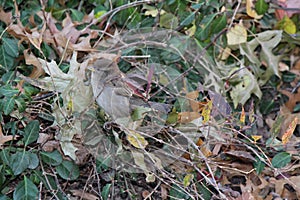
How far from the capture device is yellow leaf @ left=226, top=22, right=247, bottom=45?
5.06 feet

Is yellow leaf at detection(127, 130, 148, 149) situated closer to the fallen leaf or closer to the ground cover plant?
the ground cover plant

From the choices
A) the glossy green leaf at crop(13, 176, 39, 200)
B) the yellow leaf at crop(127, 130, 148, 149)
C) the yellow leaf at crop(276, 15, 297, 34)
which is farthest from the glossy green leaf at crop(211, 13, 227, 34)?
the glossy green leaf at crop(13, 176, 39, 200)

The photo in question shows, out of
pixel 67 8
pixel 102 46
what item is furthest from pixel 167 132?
pixel 67 8

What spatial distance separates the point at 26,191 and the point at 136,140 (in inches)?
10.3

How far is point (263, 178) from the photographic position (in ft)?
4.30

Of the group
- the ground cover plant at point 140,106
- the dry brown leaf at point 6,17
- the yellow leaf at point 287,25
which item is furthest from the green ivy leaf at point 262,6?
the dry brown leaf at point 6,17

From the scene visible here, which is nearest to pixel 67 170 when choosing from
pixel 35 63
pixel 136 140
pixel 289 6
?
pixel 136 140

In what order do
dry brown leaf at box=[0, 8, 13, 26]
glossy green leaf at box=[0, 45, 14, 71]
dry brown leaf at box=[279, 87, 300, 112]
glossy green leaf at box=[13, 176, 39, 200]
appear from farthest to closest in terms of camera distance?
dry brown leaf at box=[279, 87, 300, 112] → dry brown leaf at box=[0, 8, 13, 26] → glossy green leaf at box=[0, 45, 14, 71] → glossy green leaf at box=[13, 176, 39, 200]

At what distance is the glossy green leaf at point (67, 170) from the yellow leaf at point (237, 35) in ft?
2.05

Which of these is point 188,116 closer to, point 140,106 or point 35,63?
point 140,106

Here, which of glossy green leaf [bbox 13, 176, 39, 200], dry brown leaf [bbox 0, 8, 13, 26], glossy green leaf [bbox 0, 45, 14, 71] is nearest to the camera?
glossy green leaf [bbox 13, 176, 39, 200]

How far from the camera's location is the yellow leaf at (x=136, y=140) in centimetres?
114

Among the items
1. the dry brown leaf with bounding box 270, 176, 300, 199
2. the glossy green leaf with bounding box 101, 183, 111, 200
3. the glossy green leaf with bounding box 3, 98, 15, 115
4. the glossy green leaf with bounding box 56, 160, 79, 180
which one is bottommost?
the dry brown leaf with bounding box 270, 176, 300, 199

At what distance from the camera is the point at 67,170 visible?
1.18 m
